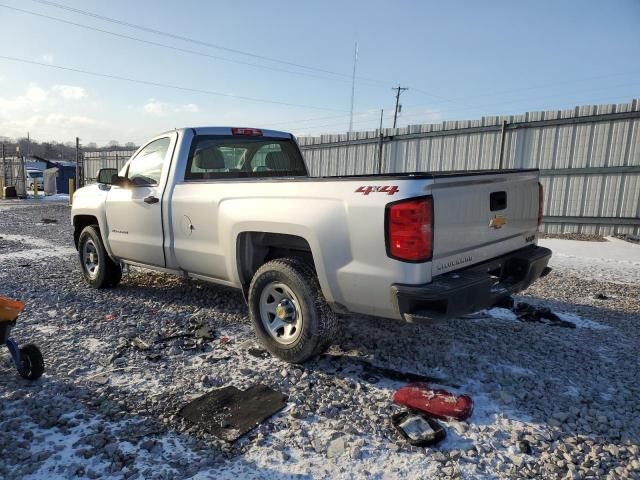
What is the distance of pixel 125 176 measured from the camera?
17.7ft

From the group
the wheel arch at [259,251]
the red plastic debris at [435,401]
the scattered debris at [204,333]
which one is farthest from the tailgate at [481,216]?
the scattered debris at [204,333]

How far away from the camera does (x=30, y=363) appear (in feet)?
10.6

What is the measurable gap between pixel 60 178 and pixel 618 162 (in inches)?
1158

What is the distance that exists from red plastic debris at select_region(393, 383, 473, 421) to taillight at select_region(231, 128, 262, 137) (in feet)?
10.8

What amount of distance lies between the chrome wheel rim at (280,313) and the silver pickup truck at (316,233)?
0.01 metres

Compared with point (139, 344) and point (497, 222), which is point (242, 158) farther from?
point (497, 222)

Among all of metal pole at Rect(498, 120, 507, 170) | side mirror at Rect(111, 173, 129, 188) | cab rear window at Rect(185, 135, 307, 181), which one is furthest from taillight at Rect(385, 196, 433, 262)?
metal pole at Rect(498, 120, 507, 170)

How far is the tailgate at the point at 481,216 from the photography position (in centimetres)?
297

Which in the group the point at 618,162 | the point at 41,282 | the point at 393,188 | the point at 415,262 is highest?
the point at 618,162

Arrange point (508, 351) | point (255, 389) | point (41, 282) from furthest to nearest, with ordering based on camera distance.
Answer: point (41, 282), point (508, 351), point (255, 389)

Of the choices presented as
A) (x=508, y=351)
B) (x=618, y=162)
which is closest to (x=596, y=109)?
(x=618, y=162)

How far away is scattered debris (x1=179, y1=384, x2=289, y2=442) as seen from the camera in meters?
2.74

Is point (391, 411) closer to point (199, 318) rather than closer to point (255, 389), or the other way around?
point (255, 389)

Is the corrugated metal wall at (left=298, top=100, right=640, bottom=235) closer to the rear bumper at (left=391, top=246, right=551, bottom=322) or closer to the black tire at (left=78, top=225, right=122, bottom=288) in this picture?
the rear bumper at (left=391, top=246, right=551, bottom=322)
